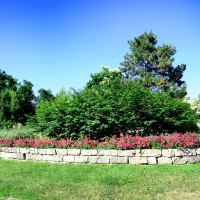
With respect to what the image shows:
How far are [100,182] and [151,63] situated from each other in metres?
24.3

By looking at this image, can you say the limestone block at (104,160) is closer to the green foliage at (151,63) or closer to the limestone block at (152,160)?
the limestone block at (152,160)

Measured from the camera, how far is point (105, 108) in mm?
8578

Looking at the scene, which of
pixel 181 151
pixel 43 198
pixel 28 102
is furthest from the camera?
pixel 28 102

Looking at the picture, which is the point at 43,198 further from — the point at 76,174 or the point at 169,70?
the point at 169,70

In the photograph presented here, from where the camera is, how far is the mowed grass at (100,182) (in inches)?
191

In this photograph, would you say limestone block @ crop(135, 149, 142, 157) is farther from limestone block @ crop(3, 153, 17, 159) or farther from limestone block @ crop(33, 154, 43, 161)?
limestone block @ crop(3, 153, 17, 159)

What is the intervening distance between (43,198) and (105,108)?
4303mm

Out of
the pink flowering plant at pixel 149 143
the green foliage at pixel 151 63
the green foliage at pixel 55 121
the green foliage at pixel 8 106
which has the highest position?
the green foliage at pixel 151 63

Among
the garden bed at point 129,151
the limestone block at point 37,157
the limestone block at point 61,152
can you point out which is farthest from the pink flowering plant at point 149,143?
the limestone block at point 37,157

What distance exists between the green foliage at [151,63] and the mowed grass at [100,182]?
67.7 ft

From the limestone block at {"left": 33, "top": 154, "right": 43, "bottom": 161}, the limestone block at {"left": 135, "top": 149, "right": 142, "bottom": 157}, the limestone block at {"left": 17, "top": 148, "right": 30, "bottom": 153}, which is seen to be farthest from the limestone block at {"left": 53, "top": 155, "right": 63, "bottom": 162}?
the limestone block at {"left": 135, "top": 149, "right": 142, "bottom": 157}

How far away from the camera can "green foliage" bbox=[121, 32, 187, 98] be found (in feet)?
90.5

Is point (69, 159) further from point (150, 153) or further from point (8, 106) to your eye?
point (8, 106)

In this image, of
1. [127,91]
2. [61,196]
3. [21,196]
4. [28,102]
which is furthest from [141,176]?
[28,102]
